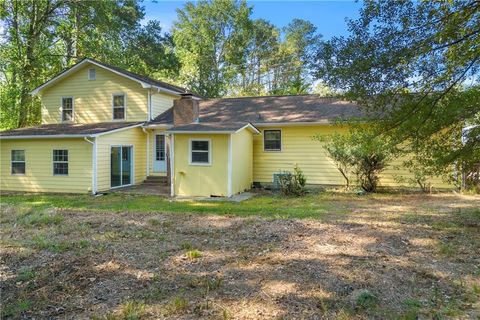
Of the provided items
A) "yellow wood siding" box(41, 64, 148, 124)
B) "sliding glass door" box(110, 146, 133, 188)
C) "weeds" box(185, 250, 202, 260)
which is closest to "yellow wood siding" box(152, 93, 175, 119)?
"yellow wood siding" box(41, 64, 148, 124)

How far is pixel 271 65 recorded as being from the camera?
1474 inches

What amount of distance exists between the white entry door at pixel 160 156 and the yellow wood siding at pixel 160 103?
3.73ft

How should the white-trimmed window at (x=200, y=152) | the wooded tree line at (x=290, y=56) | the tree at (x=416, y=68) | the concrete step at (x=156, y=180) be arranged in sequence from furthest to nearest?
the concrete step at (x=156, y=180) < the white-trimmed window at (x=200, y=152) < the wooded tree line at (x=290, y=56) < the tree at (x=416, y=68)

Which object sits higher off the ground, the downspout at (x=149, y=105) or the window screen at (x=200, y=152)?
the downspout at (x=149, y=105)

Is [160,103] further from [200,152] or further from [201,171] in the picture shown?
[201,171]

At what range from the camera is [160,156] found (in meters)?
17.3

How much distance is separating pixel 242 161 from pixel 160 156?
15.6 feet

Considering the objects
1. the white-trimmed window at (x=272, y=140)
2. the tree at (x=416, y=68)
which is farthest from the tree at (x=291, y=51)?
the tree at (x=416, y=68)

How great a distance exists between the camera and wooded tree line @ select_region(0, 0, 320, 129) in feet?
70.1

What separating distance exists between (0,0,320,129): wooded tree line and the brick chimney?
21.8 ft

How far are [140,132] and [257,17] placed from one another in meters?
24.7

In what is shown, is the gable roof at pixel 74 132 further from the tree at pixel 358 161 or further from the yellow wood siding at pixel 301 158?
the tree at pixel 358 161

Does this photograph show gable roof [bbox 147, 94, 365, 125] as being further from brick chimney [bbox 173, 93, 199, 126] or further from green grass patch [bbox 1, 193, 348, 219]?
green grass patch [bbox 1, 193, 348, 219]

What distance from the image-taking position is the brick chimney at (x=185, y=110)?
50.5 feet
